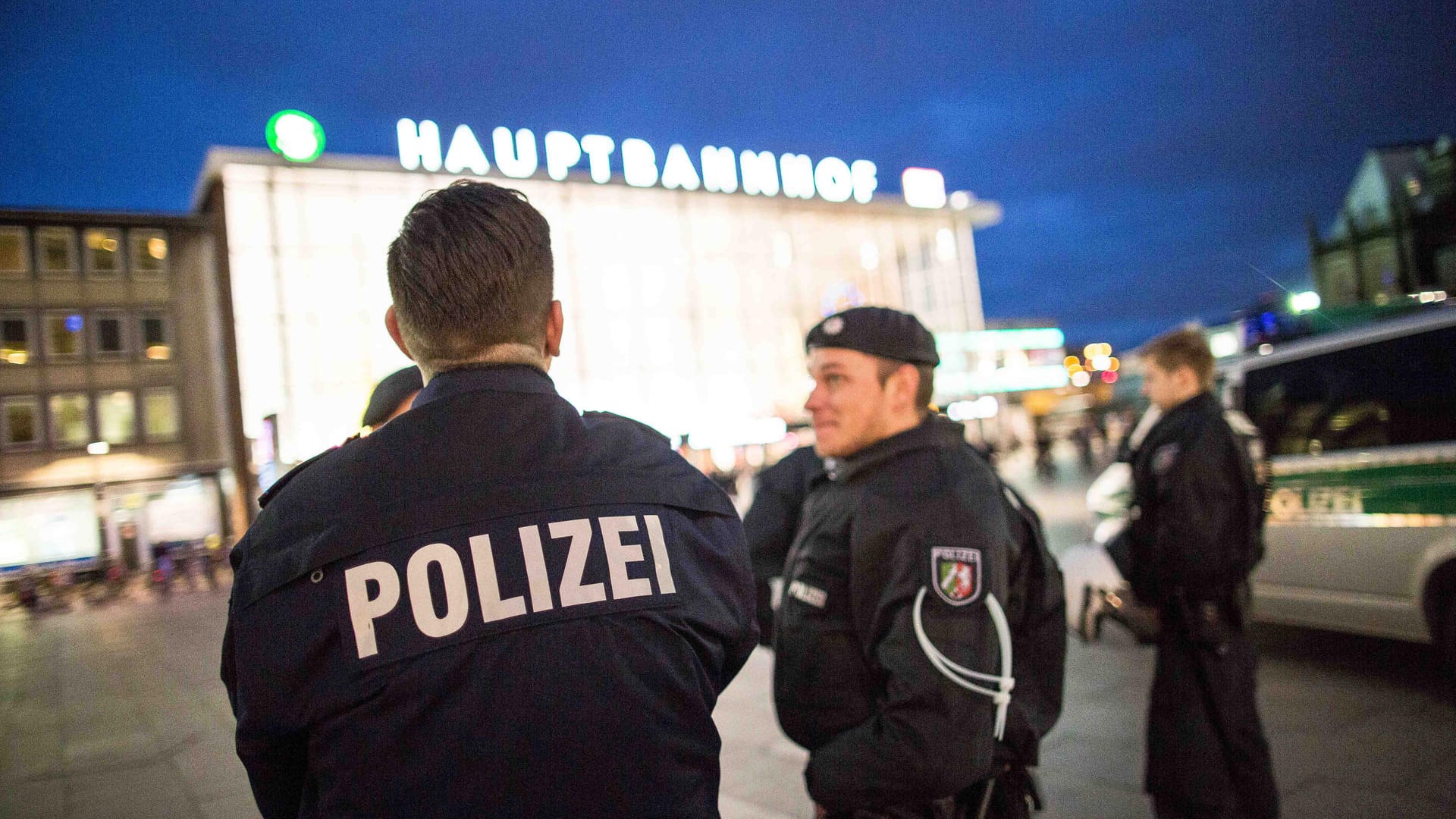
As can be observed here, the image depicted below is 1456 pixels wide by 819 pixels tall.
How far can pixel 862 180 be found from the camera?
32.9 meters

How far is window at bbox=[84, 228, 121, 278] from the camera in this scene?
4.57 ft

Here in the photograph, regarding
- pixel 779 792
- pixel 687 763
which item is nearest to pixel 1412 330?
pixel 779 792

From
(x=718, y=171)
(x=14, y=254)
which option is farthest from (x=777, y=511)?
(x=718, y=171)

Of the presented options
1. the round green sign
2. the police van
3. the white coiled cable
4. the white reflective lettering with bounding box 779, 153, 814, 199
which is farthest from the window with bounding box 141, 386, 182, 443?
the white reflective lettering with bounding box 779, 153, 814, 199

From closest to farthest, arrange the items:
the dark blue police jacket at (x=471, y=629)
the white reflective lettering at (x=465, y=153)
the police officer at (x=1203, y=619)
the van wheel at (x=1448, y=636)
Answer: the dark blue police jacket at (x=471, y=629)
the police officer at (x=1203, y=619)
the van wheel at (x=1448, y=636)
the white reflective lettering at (x=465, y=153)

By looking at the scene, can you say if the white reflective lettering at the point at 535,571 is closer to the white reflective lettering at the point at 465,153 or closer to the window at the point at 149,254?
the window at the point at 149,254

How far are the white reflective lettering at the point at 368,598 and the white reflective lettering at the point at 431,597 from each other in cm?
2

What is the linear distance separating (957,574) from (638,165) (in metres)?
28.1

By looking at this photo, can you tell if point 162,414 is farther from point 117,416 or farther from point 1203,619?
point 1203,619

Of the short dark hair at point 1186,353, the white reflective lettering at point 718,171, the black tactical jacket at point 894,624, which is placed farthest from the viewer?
the white reflective lettering at point 718,171

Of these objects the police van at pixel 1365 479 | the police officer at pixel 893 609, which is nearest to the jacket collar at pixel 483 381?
the police officer at pixel 893 609

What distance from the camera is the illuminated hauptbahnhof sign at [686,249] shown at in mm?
20891

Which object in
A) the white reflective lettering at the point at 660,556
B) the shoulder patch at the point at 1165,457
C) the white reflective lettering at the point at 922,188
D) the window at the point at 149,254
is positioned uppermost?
the white reflective lettering at the point at 922,188

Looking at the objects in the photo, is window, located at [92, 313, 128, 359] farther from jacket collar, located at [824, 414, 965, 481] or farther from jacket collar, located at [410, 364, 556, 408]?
jacket collar, located at [824, 414, 965, 481]
